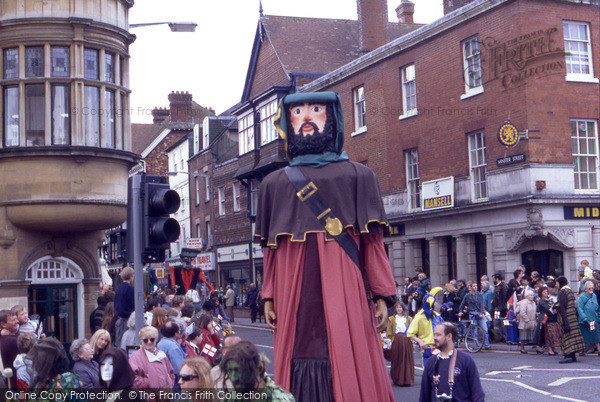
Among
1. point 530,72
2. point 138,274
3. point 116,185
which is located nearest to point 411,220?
point 530,72

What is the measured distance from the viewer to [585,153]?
24.0 m

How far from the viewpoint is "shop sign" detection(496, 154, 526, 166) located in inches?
921

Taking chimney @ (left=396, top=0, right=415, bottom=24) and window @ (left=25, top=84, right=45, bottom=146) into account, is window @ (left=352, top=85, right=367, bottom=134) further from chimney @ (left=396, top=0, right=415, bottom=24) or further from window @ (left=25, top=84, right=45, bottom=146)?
window @ (left=25, top=84, right=45, bottom=146)

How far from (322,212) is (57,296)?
1138cm

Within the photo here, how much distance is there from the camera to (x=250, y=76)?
43812mm

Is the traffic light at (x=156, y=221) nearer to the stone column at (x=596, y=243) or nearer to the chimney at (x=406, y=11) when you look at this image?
the stone column at (x=596, y=243)

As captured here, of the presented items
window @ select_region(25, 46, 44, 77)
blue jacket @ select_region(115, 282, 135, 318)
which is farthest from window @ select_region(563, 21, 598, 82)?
blue jacket @ select_region(115, 282, 135, 318)

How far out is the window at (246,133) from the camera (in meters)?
42.4

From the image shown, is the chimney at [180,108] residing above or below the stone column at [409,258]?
above

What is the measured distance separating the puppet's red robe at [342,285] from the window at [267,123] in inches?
1249

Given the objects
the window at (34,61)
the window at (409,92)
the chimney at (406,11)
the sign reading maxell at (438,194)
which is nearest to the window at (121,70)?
the window at (34,61)

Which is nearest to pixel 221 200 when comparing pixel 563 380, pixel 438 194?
pixel 438 194

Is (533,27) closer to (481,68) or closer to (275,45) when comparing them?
(481,68)

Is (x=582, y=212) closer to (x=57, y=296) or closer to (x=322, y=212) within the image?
(x=57, y=296)
